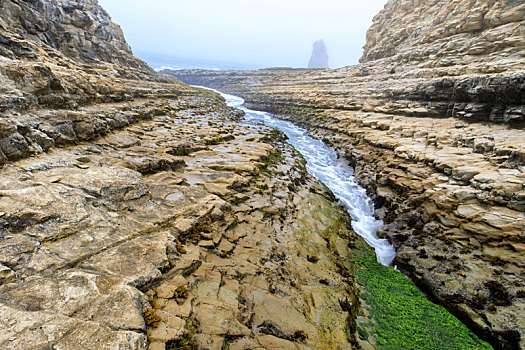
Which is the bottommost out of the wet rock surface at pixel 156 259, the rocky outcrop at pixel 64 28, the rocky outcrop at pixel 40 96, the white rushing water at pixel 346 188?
the white rushing water at pixel 346 188

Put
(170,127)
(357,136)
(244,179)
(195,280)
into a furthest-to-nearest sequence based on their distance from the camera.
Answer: (357,136) < (170,127) < (244,179) < (195,280)

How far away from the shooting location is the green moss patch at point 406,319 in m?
9.89

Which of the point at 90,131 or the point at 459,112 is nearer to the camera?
the point at 90,131

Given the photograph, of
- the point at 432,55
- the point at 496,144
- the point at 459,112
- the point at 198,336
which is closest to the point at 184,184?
the point at 198,336

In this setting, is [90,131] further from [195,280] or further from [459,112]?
[459,112]

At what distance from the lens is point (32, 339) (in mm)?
4633

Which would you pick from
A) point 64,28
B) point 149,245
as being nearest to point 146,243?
point 149,245

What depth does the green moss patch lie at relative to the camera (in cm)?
989

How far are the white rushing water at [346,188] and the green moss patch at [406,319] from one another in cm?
274

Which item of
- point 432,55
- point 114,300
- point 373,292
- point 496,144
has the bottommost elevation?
point 373,292

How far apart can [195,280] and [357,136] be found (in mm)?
Result: 32710

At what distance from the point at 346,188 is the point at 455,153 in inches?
388

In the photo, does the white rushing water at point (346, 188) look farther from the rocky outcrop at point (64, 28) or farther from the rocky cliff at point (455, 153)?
the rocky outcrop at point (64, 28)

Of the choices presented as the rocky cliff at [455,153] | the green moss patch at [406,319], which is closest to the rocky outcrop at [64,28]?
the green moss patch at [406,319]
